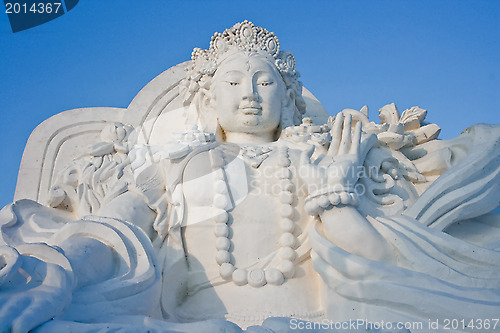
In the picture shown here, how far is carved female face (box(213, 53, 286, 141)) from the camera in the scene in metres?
4.11

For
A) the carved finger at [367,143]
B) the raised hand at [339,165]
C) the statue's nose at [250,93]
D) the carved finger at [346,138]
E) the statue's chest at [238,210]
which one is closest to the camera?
the raised hand at [339,165]

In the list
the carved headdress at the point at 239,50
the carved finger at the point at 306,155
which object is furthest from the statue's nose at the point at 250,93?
the carved finger at the point at 306,155

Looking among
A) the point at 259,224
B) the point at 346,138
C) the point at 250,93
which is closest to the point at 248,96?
the point at 250,93

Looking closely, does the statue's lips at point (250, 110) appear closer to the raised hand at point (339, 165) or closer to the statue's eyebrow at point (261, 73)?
the statue's eyebrow at point (261, 73)

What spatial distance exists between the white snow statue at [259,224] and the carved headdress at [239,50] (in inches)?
0.5

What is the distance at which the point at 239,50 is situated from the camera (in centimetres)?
430

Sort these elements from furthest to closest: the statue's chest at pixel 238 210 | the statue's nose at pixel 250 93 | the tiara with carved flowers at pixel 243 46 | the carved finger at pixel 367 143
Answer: the tiara with carved flowers at pixel 243 46 → the statue's nose at pixel 250 93 → the carved finger at pixel 367 143 → the statue's chest at pixel 238 210

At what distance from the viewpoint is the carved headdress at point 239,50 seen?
4.34 m

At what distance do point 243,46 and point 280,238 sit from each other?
172 centimetres

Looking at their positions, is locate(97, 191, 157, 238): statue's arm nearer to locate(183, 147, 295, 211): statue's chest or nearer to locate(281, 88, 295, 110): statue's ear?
locate(183, 147, 295, 211): statue's chest

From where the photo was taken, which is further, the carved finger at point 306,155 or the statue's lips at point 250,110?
the statue's lips at point 250,110

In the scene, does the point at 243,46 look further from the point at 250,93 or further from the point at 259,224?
the point at 259,224

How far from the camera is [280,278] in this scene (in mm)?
3266

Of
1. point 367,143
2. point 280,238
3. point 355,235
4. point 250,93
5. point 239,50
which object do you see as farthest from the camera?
point 239,50
